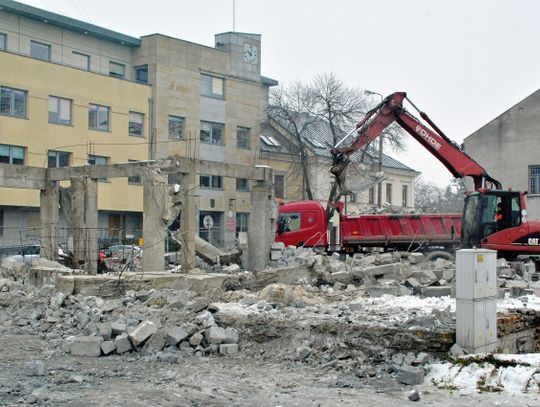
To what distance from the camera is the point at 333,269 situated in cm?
1928

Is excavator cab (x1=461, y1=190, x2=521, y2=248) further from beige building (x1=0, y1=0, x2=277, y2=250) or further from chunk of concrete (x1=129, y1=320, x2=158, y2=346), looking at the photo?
beige building (x1=0, y1=0, x2=277, y2=250)

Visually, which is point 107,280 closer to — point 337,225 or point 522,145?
point 337,225

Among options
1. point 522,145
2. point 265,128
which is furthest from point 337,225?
point 265,128

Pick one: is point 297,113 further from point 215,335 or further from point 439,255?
point 215,335

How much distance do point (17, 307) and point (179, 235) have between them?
501 cm

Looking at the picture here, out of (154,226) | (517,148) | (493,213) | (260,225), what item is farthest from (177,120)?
(493,213)

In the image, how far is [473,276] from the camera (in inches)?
399

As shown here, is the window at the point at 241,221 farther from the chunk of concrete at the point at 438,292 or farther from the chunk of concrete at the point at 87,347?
the chunk of concrete at the point at 87,347

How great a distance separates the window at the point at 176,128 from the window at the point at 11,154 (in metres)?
9.06

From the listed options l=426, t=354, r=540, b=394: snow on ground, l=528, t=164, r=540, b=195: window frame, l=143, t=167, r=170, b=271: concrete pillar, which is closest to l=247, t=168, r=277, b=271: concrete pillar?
l=143, t=167, r=170, b=271: concrete pillar

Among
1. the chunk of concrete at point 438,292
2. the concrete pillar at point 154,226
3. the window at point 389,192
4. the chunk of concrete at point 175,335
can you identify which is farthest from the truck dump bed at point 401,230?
the window at point 389,192

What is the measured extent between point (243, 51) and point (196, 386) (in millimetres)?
36314

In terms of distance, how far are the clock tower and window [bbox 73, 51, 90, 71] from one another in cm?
864

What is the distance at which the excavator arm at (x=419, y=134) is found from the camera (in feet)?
71.4
